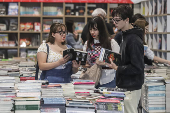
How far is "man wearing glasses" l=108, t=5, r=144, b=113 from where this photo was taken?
2928 mm

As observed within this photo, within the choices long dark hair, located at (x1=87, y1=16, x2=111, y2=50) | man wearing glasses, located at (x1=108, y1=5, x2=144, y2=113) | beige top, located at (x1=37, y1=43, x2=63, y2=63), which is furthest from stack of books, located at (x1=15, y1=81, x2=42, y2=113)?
long dark hair, located at (x1=87, y1=16, x2=111, y2=50)

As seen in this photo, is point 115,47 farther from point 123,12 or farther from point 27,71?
point 27,71

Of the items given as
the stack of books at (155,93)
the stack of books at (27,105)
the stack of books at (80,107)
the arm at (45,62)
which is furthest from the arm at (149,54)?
Answer: the stack of books at (27,105)

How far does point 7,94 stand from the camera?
270 centimetres

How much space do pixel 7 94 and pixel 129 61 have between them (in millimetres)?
1098

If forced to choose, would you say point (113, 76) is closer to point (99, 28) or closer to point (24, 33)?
point (99, 28)

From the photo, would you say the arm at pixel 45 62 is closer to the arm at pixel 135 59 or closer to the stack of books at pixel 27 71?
the arm at pixel 135 59

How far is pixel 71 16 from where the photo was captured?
352 inches

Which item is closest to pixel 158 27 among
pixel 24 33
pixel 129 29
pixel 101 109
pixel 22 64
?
pixel 22 64

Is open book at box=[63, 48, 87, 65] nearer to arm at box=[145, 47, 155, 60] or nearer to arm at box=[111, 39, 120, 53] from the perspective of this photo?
arm at box=[111, 39, 120, 53]

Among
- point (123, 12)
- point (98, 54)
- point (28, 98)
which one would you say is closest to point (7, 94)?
point (28, 98)

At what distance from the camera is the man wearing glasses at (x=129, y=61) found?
2.93 m

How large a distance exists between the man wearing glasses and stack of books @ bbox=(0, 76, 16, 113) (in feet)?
3.02

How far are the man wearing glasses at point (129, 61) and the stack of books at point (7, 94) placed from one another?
0.92 meters
